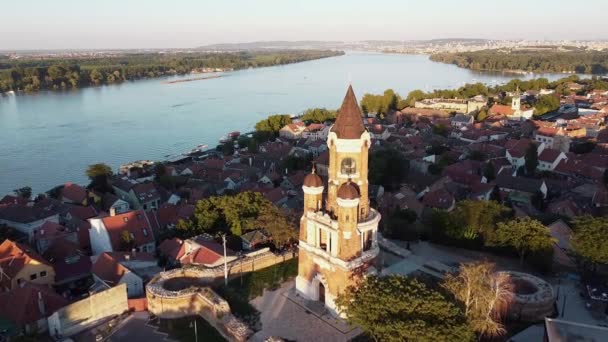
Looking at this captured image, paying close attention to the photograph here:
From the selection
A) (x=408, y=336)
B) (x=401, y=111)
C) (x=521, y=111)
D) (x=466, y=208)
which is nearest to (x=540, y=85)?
(x=521, y=111)

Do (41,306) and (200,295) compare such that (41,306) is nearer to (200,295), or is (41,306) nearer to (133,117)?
(200,295)

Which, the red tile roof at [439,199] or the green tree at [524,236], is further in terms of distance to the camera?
the red tile roof at [439,199]

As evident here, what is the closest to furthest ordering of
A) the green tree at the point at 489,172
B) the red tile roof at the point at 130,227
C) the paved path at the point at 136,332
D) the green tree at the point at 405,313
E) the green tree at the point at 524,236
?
the green tree at the point at 405,313, the paved path at the point at 136,332, the green tree at the point at 524,236, the red tile roof at the point at 130,227, the green tree at the point at 489,172

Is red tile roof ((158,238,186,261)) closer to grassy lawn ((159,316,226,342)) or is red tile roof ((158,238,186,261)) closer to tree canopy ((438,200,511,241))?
grassy lawn ((159,316,226,342))

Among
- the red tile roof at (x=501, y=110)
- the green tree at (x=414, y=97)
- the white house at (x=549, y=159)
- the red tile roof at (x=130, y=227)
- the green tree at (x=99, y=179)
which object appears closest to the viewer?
the red tile roof at (x=130, y=227)

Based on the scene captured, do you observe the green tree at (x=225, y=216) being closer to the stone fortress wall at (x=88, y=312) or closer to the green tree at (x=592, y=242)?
the stone fortress wall at (x=88, y=312)

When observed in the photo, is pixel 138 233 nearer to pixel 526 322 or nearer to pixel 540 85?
pixel 526 322

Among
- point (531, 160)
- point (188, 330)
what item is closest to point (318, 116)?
point (531, 160)

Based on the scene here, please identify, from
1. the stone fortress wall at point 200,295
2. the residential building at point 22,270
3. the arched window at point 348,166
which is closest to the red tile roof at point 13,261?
the residential building at point 22,270
